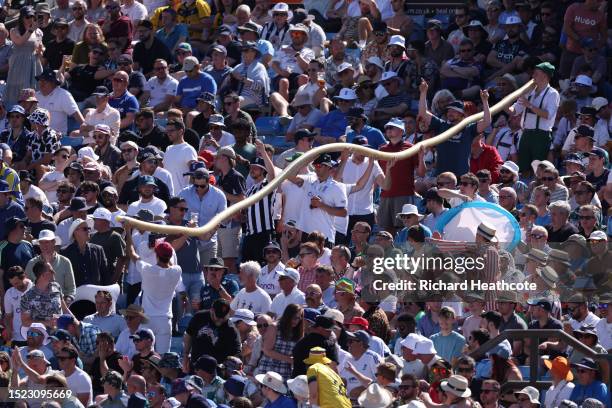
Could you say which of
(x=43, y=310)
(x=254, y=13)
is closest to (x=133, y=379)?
(x=43, y=310)

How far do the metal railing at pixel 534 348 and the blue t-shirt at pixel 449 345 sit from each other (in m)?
0.40

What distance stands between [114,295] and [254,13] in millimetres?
7121

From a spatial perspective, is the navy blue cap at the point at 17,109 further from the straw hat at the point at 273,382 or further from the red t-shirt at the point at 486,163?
Result: the straw hat at the point at 273,382

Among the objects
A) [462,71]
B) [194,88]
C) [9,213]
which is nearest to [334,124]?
[462,71]

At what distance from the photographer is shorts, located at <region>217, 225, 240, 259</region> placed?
1878cm

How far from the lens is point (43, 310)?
56.0ft

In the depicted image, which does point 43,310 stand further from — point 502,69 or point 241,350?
point 502,69

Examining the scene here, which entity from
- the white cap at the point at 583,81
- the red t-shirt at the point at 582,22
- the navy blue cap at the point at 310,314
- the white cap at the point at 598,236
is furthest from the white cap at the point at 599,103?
the navy blue cap at the point at 310,314

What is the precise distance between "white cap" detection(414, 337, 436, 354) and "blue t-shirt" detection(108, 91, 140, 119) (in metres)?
6.90

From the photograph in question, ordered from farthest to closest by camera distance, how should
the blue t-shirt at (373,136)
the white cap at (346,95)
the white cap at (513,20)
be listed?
1. the white cap at (513,20)
2. the white cap at (346,95)
3. the blue t-shirt at (373,136)

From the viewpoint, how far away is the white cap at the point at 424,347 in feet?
50.3

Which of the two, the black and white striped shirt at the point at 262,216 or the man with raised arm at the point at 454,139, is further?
the man with raised arm at the point at 454,139

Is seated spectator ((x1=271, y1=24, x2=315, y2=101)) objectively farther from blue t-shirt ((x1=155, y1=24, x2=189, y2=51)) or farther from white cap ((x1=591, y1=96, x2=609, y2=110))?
white cap ((x1=591, y1=96, x2=609, y2=110))

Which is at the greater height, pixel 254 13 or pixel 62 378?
pixel 254 13
